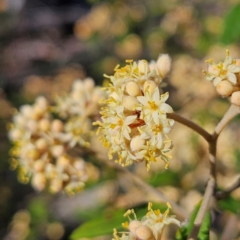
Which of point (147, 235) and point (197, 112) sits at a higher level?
point (197, 112)

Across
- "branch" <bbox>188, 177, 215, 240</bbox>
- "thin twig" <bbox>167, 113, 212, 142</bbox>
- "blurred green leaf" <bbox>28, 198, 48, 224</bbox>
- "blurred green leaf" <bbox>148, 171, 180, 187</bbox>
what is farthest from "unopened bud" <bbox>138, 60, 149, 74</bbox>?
"blurred green leaf" <bbox>28, 198, 48, 224</bbox>

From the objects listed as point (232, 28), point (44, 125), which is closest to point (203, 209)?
point (44, 125)

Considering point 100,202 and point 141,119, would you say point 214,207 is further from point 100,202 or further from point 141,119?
point 100,202

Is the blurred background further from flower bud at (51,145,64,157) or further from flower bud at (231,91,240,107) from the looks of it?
flower bud at (231,91,240,107)

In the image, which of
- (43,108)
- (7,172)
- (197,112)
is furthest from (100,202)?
(7,172)

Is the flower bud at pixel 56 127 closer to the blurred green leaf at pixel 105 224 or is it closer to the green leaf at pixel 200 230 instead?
the blurred green leaf at pixel 105 224

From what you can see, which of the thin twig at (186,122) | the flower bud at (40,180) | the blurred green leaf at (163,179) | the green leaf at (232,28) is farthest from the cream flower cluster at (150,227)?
the green leaf at (232,28)
